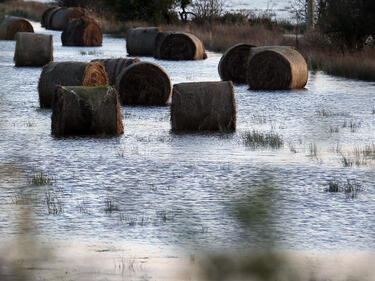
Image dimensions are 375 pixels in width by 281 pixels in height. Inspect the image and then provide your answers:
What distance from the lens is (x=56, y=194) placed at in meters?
8.67

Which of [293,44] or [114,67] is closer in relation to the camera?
[114,67]

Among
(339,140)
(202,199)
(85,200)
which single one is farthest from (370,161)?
(85,200)

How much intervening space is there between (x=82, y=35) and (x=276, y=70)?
55.9ft

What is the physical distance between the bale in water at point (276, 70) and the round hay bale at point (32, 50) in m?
7.79

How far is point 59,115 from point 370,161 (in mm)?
3983

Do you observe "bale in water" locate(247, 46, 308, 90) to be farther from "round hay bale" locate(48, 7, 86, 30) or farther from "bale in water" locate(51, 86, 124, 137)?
"round hay bale" locate(48, 7, 86, 30)

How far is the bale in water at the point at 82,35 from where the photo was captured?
3616 cm

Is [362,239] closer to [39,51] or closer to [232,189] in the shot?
[232,189]

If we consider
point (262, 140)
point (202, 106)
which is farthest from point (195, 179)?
point (202, 106)

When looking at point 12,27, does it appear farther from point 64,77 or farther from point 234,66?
point 64,77

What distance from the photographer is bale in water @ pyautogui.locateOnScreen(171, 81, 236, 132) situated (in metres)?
12.9

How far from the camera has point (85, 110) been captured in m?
12.4

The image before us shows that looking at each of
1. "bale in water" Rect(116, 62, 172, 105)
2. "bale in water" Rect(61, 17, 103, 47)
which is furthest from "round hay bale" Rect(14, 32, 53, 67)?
"bale in water" Rect(116, 62, 172, 105)

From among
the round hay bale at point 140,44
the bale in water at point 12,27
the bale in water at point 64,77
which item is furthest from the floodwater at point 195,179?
the bale in water at point 12,27
